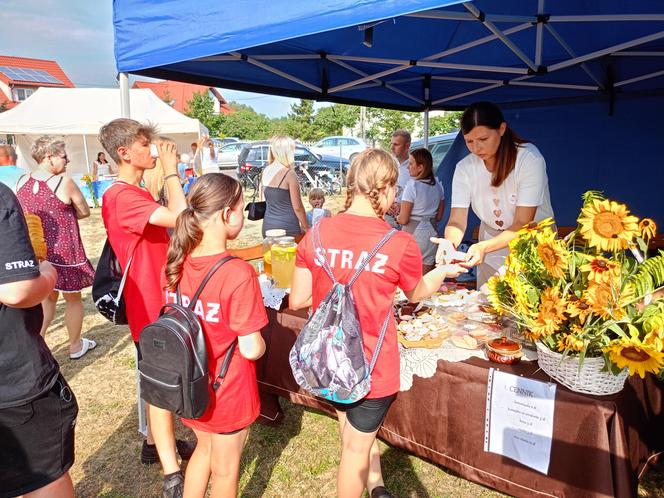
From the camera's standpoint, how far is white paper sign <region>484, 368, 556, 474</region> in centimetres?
158

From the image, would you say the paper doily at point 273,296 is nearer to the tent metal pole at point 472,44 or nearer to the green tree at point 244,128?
the tent metal pole at point 472,44

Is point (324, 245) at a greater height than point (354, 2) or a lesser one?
lesser

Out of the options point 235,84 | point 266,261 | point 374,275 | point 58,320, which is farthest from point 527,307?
point 58,320

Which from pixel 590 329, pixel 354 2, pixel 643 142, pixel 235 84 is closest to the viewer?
pixel 590 329

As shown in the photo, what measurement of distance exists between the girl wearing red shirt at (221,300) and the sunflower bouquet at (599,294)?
0.92m

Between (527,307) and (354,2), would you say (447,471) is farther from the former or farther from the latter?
(354,2)

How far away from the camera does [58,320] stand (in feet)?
15.3

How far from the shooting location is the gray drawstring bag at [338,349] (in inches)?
54.3

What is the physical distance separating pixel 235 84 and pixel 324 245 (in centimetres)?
312

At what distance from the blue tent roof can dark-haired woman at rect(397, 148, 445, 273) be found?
2.70 ft

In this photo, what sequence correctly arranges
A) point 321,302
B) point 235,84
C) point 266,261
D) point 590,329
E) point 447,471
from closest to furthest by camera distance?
point 590,329
point 321,302
point 447,471
point 266,261
point 235,84

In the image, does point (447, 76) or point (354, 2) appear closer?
point (354, 2)

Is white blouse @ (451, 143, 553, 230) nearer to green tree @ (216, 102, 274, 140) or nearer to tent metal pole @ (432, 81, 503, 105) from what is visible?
tent metal pole @ (432, 81, 503, 105)

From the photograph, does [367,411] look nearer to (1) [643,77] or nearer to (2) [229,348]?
(2) [229,348]
